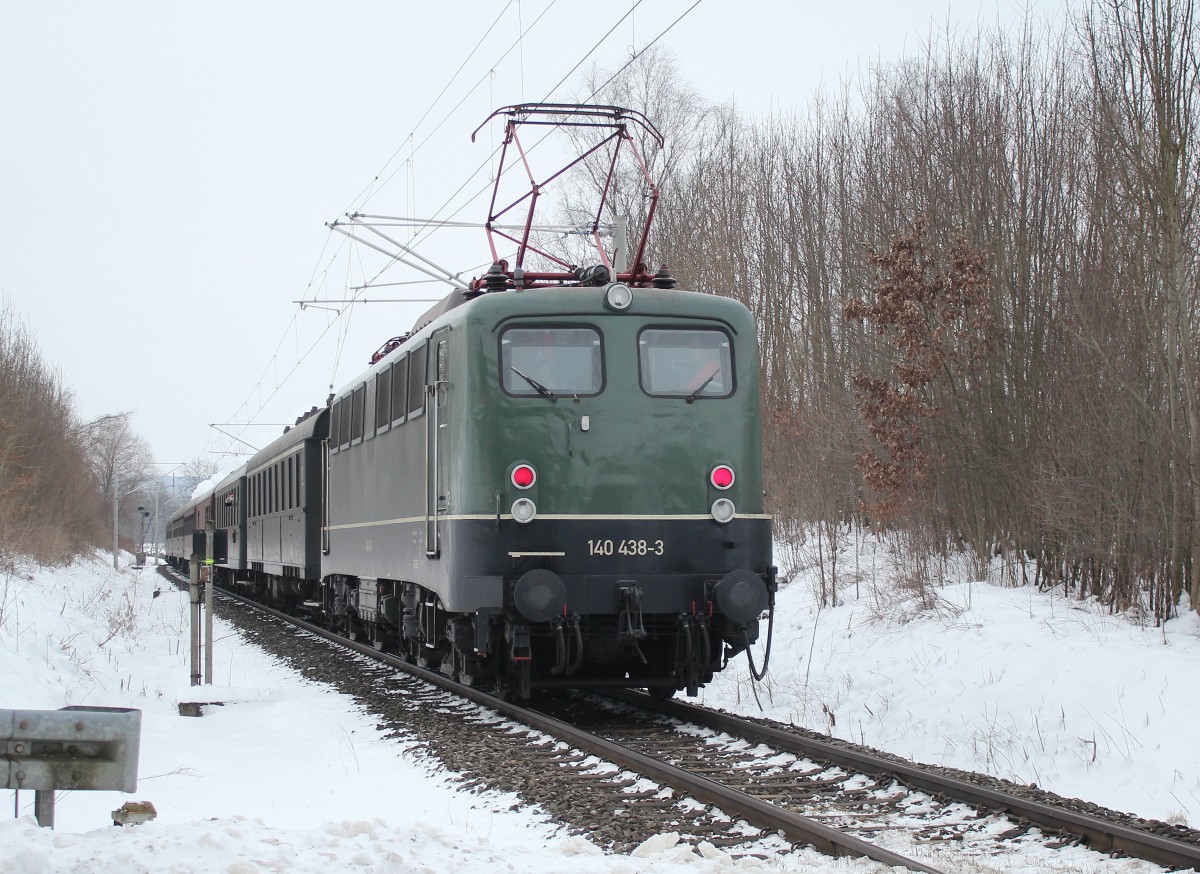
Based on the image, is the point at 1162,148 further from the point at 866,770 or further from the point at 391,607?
the point at 391,607

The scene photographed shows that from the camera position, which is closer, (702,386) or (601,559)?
(601,559)

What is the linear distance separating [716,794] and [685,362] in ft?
13.7

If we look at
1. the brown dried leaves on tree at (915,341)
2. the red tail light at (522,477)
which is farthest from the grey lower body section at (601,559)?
the brown dried leaves on tree at (915,341)

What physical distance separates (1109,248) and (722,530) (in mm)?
6176

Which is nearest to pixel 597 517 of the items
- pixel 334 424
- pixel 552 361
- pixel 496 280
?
pixel 552 361

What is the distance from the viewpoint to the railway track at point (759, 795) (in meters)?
5.53

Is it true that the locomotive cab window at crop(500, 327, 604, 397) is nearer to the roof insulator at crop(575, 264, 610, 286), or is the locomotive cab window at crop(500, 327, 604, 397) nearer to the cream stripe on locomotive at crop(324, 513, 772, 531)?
the roof insulator at crop(575, 264, 610, 286)

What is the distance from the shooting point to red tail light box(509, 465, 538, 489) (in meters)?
9.35

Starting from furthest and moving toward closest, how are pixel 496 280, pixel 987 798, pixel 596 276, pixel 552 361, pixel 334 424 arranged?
pixel 334 424 → pixel 596 276 → pixel 496 280 → pixel 552 361 → pixel 987 798

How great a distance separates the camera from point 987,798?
624 centimetres

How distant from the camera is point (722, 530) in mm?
9664

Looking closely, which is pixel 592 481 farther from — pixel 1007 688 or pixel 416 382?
pixel 1007 688

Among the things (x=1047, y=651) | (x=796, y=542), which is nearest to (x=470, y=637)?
(x=1047, y=651)

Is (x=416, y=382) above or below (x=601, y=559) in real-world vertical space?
above
